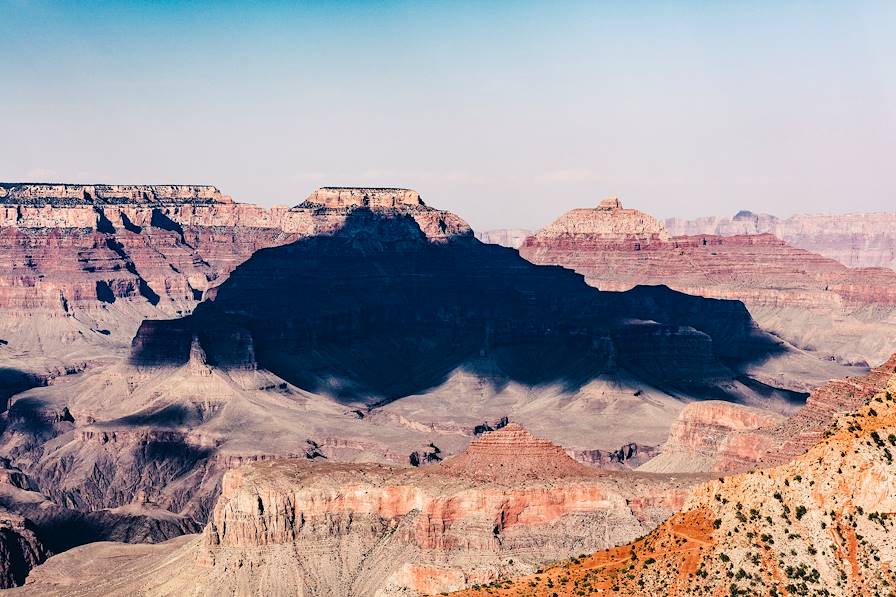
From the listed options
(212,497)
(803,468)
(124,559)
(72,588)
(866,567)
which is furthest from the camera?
(212,497)

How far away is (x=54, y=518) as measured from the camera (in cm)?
17012

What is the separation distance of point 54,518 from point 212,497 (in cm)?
2346

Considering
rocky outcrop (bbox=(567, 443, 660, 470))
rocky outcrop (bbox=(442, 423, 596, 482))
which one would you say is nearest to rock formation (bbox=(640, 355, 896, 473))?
rocky outcrop (bbox=(442, 423, 596, 482))

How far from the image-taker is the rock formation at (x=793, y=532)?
50.0m

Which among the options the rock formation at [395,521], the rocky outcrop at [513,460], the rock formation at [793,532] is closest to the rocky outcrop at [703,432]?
the rocky outcrop at [513,460]

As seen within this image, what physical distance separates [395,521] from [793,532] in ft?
193

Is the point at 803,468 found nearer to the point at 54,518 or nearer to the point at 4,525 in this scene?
the point at 4,525

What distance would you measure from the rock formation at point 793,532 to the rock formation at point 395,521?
4185cm

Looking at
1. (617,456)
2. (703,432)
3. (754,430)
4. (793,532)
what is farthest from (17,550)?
(793,532)

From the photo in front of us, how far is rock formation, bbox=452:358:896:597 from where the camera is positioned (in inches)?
1967

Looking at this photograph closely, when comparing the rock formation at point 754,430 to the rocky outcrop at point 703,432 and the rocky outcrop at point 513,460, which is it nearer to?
the rocky outcrop at point 703,432

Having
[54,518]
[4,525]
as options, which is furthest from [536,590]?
[54,518]

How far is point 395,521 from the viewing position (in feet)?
352

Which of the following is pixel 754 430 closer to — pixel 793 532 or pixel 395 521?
pixel 395 521
